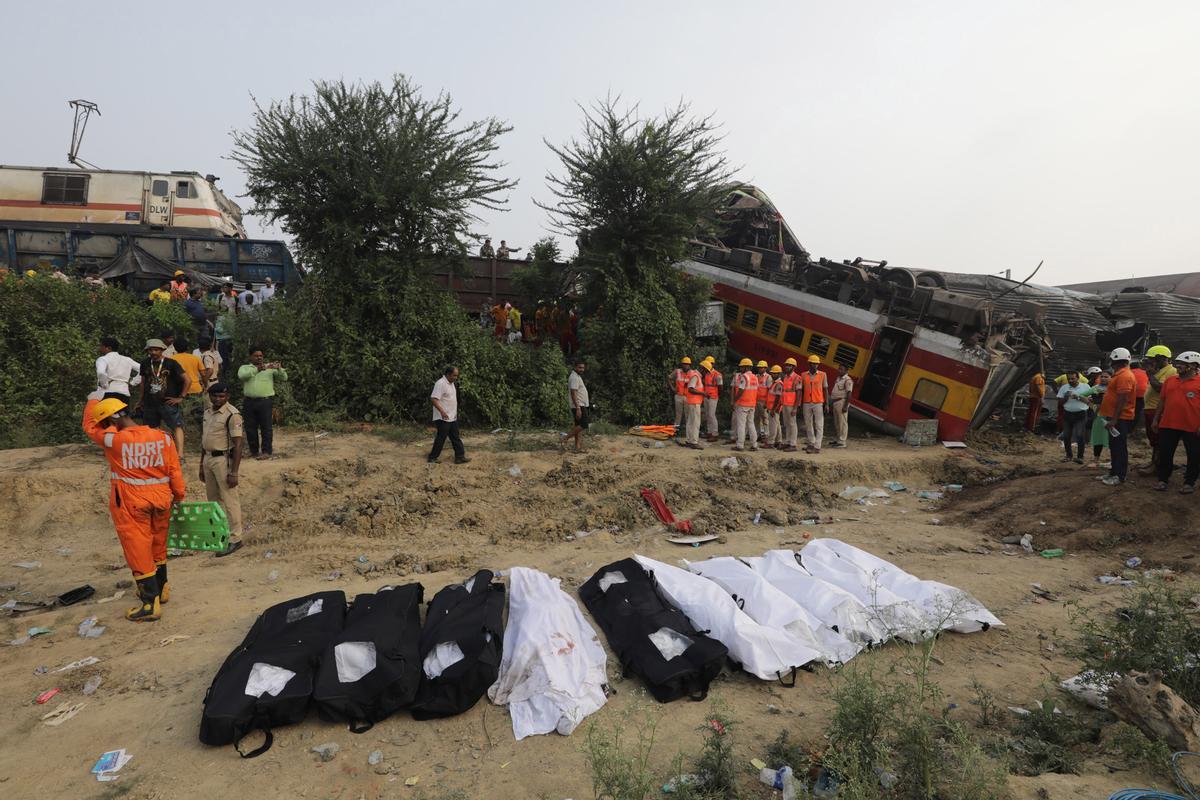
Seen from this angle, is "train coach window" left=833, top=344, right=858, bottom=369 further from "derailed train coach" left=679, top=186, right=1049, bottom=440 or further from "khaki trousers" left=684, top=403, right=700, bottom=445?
"khaki trousers" left=684, top=403, right=700, bottom=445

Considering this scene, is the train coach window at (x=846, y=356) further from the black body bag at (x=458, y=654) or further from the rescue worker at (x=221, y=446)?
the rescue worker at (x=221, y=446)

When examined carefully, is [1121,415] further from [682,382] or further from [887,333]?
[682,382]

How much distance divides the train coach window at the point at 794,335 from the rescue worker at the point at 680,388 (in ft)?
9.67

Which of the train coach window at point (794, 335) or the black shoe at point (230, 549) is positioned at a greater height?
the train coach window at point (794, 335)

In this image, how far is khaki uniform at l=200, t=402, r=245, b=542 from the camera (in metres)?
6.39

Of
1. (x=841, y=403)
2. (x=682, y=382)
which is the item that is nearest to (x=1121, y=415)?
(x=841, y=403)

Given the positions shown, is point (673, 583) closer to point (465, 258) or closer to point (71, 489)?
point (71, 489)

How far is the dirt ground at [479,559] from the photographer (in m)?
3.50

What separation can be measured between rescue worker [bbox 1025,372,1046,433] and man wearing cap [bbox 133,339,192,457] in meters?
14.9

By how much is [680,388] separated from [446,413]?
468cm

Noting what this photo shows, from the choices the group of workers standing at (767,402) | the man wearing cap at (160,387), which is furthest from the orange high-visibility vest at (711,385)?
the man wearing cap at (160,387)

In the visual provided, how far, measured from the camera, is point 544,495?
28.0ft

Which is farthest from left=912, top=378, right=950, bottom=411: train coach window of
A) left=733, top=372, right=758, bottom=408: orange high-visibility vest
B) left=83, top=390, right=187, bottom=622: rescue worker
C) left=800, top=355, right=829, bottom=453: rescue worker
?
left=83, top=390, right=187, bottom=622: rescue worker

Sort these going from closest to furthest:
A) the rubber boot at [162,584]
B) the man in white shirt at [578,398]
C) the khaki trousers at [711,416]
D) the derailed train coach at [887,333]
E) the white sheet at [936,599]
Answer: the white sheet at [936,599], the rubber boot at [162,584], the man in white shirt at [578,398], the derailed train coach at [887,333], the khaki trousers at [711,416]
